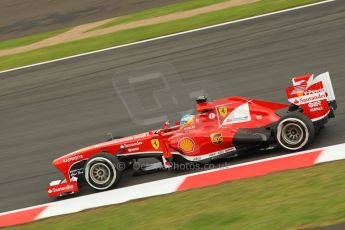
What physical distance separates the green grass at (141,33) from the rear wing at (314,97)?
7579mm

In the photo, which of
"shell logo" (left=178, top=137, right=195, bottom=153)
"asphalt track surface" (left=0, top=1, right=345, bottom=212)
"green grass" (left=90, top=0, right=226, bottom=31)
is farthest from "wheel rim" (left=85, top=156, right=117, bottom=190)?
"green grass" (left=90, top=0, right=226, bottom=31)

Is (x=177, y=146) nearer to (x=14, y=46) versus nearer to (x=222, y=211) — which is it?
(x=222, y=211)

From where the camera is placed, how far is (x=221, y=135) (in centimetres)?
825

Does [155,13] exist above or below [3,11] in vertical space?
below

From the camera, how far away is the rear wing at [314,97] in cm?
816

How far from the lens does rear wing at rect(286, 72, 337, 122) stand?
8156 millimetres

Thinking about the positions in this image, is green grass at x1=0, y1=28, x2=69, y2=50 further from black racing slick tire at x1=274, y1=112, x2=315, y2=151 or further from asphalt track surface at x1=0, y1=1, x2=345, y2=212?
black racing slick tire at x1=274, y1=112, x2=315, y2=151

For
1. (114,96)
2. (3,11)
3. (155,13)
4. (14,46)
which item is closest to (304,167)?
(114,96)

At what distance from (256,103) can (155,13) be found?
10.1 meters

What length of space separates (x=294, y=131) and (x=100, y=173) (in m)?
2.58

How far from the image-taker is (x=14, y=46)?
1845 centimetres

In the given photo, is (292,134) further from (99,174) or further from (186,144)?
(99,174)

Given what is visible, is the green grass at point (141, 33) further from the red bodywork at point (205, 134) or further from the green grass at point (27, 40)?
the red bodywork at point (205, 134)

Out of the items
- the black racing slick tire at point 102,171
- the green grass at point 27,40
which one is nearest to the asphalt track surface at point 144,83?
the black racing slick tire at point 102,171
